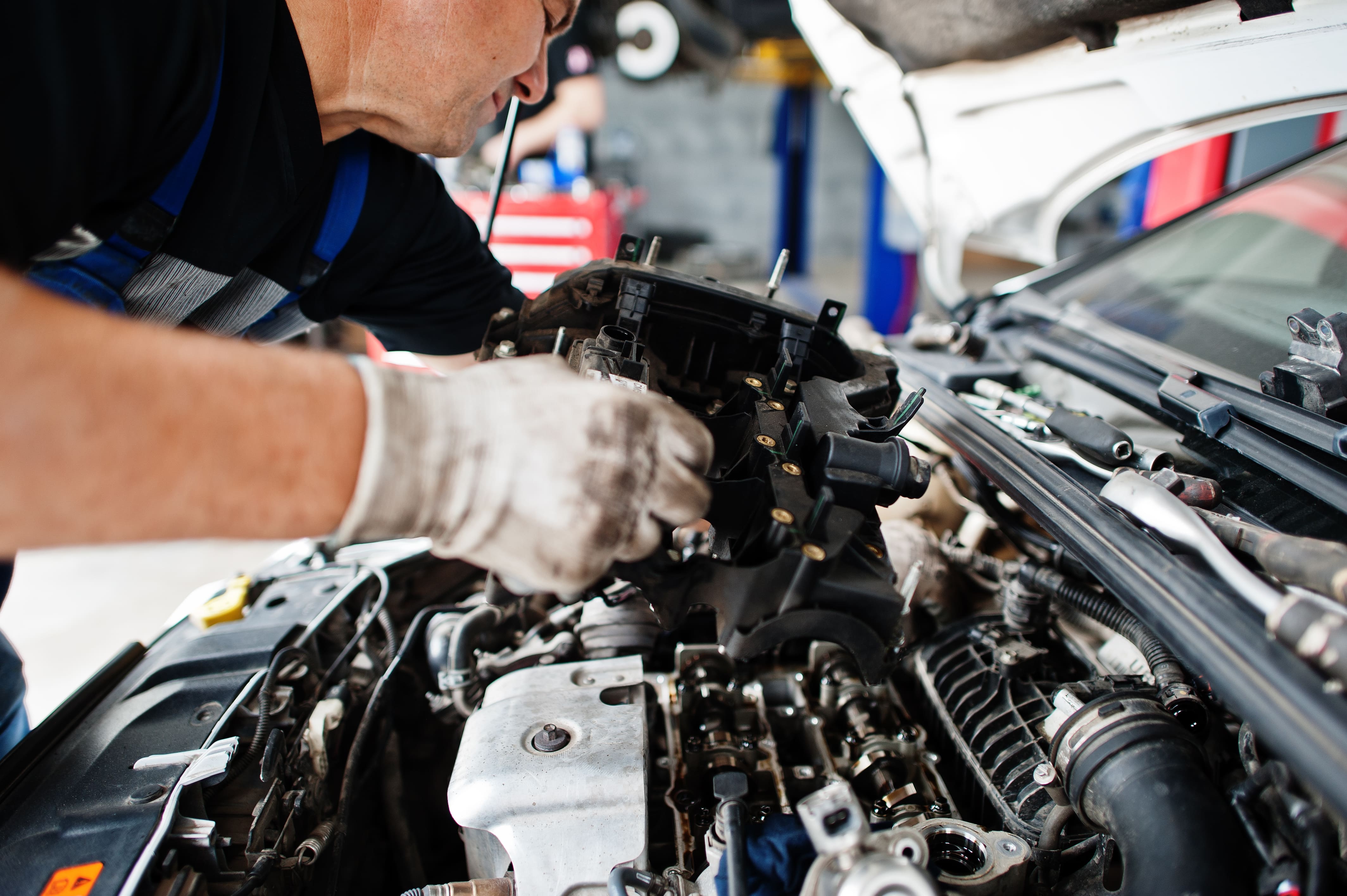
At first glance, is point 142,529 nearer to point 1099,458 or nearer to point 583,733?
point 583,733

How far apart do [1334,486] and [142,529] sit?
3.72 ft

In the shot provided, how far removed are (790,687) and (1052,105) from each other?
1.23 metres

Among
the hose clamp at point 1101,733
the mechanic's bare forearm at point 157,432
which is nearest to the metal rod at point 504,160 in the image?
the mechanic's bare forearm at point 157,432

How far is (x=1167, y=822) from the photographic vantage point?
0.66 m

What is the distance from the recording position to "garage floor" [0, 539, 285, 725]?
2.47 metres

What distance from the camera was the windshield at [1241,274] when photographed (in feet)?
3.85

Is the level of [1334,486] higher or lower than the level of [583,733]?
higher

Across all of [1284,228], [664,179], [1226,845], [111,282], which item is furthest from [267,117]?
[664,179]

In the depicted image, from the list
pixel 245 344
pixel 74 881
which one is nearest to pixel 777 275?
pixel 245 344

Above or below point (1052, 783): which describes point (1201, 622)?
above

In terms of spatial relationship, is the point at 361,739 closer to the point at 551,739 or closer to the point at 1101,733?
the point at 551,739

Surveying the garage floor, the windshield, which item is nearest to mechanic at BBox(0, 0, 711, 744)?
the windshield

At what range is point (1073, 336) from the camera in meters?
1.43

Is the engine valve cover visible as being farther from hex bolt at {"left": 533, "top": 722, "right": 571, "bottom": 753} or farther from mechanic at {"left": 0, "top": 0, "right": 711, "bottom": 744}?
mechanic at {"left": 0, "top": 0, "right": 711, "bottom": 744}
